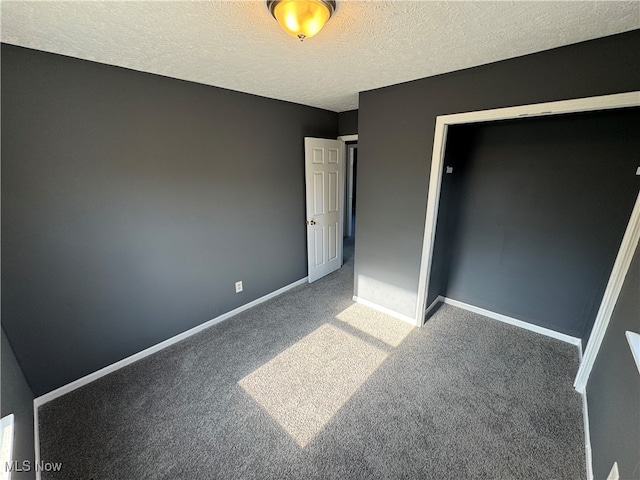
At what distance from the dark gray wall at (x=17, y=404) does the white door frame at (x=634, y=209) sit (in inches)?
113

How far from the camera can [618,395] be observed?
1.25m

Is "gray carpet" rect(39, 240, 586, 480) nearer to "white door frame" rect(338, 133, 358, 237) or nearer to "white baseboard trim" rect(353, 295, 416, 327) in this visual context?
"white baseboard trim" rect(353, 295, 416, 327)

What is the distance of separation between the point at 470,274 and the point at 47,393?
389cm

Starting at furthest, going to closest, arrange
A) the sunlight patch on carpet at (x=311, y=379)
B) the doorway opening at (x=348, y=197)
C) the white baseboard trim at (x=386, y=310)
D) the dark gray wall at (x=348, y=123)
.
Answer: the doorway opening at (x=348, y=197)
the dark gray wall at (x=348, y=123)
the white baseboard trim at (x=386, y=310)
the sunlight patch on carpet at (x=311, y=379)

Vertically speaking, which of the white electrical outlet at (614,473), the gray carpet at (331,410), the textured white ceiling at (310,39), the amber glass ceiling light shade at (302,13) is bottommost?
the gray carpet at (331,410)

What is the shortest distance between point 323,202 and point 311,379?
2223 millimetres

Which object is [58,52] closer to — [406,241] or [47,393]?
[47,393]

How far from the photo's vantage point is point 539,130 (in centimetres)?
229

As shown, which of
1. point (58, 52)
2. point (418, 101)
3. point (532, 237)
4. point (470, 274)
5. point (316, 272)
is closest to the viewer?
point (58, 52)

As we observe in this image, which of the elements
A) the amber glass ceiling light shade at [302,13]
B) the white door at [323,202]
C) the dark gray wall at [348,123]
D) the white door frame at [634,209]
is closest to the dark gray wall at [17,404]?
the amber glass ceiling light shade at [302,13]

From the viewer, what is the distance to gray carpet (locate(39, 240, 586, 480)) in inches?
57.0

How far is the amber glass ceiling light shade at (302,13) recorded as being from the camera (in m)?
1.08

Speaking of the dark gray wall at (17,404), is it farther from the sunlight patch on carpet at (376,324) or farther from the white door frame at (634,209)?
the white door frame at (634,209)

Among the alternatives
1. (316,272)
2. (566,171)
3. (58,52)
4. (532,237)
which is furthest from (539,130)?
(58,52)
